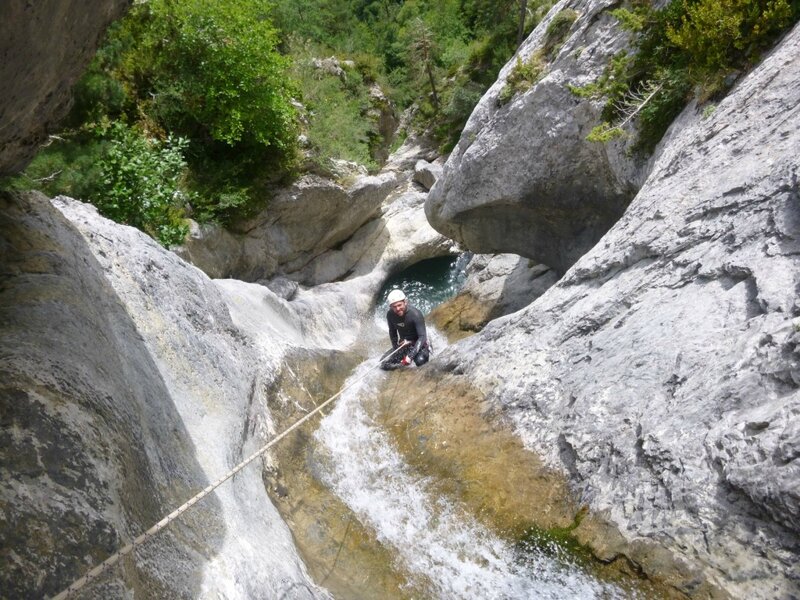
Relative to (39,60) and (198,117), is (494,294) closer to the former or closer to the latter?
(198,117)

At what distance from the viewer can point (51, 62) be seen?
4059mm

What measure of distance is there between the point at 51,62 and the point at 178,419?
4089mm

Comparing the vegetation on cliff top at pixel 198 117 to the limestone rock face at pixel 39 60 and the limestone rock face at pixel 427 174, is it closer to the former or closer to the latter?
the limestone rock face at pixel 427 174

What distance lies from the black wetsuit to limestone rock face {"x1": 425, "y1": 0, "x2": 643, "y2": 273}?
4.94 m

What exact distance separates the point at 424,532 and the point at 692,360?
4057 mm

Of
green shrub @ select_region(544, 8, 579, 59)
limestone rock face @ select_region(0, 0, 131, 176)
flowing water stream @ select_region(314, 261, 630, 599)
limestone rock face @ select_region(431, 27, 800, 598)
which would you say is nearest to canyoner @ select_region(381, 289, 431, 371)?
limestone rock face @ select_region(431, 27, 800, 598)

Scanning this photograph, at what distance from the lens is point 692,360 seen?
19.7 feet

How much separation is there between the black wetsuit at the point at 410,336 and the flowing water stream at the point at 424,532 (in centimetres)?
184

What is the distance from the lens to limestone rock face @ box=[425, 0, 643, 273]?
38.1 ft

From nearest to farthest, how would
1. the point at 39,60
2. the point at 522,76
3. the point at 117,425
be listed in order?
the point at 39,60, the point at 117,425, the point at 522,76

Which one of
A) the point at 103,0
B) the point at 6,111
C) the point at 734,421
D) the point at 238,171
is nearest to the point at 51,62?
the point at 6,111

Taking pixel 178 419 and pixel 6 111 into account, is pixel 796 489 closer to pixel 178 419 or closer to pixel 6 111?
pixel 178 419

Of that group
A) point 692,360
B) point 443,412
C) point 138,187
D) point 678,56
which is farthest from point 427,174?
point 692,360

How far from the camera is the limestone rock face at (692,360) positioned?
4.79m
